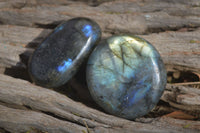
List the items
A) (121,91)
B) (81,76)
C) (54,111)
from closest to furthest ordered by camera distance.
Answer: (121,91), (54,111), (81,76)

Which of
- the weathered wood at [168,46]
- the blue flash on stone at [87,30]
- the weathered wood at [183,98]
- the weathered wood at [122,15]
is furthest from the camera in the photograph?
the weathered wood at [122,15]

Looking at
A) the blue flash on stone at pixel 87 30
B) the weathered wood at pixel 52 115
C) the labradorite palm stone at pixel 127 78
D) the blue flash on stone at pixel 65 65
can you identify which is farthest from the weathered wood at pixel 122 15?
the weathered wood at pixel 52 115

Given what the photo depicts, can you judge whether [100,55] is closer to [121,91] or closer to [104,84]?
[104,84]

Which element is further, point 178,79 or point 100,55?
point 178,79

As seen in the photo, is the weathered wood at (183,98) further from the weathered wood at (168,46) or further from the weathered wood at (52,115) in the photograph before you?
the weathered wood at (168,46)

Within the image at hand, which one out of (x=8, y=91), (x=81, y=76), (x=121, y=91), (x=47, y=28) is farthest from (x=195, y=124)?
(x=47, y=28)

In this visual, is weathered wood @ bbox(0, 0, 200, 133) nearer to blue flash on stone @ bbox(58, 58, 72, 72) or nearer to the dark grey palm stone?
the dark grey palm stone

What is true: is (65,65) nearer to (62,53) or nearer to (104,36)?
(62,53)
